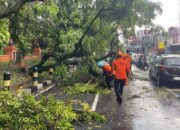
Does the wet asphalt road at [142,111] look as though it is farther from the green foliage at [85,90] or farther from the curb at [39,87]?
the curb at [39,87]

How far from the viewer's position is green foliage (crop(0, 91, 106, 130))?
792cm

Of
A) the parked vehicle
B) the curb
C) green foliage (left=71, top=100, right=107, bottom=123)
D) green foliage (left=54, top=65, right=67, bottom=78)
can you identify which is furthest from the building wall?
green foliage (left=71, top=100, right=107, bottom=123)

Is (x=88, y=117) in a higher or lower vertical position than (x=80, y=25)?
lower

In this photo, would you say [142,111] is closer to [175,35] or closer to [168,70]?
[168,70]

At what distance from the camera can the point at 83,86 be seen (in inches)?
680

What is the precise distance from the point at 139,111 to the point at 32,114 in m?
4.14

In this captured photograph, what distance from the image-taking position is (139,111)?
11.6m

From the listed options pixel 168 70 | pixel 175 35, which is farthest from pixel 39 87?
pixel 175 35

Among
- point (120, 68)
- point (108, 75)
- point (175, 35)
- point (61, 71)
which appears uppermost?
point (175, 35)

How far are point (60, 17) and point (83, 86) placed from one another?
6.20 m

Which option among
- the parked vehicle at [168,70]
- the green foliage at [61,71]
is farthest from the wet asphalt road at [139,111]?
the green foliage at [61,71]

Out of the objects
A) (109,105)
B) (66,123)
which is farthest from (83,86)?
(66,123)

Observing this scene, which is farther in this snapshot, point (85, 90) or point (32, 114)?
point (85, 90)

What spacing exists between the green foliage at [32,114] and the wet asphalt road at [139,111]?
643 mm
